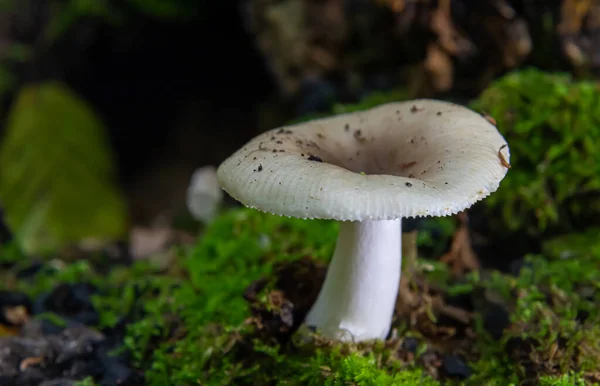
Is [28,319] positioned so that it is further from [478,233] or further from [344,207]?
[478,233]

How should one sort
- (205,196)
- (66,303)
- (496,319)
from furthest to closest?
(205,196), (66,303), (496,319)

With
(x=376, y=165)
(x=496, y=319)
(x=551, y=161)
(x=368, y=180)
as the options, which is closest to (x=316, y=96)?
(x=551, y=161)

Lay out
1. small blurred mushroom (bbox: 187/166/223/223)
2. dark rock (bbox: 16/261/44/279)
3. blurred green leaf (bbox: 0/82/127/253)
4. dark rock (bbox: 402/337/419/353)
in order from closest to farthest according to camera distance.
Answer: dark rock (bbox: 402/337/419/353), dark rock (bbox: 16/261/44/279), small blurred mushroom (bbox: 187/166/223/223), blurred green leaf (bbox: 0/82/127/253)

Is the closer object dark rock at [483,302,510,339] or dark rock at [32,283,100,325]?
dark rock at [483,302,510,339]

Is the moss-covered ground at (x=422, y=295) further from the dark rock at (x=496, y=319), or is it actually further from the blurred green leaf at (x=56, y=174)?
the blurred green leaf at (x=56, y=174)

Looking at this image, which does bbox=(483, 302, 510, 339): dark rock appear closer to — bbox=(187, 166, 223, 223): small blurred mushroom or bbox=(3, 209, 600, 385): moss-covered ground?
bbox=(3, 209, 600, 385): moss-covered ground

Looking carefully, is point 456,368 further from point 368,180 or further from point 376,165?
point 368,180

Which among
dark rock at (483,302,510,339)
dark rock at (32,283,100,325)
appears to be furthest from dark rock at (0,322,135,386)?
dark rock at (483,302,510,339)
